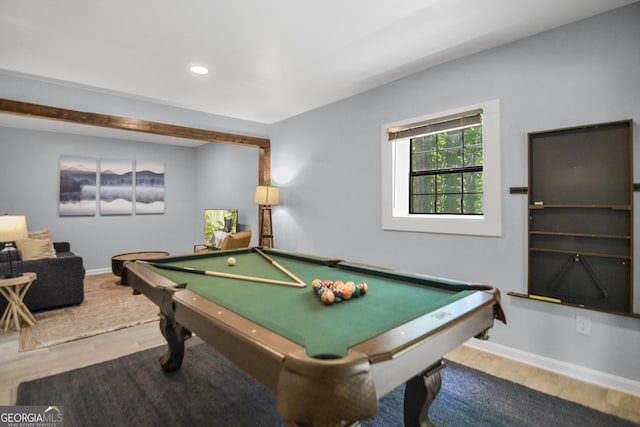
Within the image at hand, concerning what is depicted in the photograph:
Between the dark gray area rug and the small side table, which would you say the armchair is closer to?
the small side table

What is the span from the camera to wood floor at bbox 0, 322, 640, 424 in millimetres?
1984

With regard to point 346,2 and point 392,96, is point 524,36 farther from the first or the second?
point 346,2

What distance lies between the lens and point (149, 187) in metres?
6.51

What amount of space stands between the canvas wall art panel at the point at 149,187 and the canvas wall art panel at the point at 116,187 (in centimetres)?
14

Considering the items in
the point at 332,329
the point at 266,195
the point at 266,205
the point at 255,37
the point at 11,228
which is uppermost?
the point at 255,37

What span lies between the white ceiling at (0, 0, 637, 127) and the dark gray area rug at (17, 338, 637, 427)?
8.17 feet

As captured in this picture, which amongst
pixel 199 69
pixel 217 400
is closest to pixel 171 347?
pixel 217 400

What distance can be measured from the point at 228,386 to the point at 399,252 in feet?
6.48

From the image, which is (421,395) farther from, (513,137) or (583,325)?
(513,137)

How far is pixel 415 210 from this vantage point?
336 cm

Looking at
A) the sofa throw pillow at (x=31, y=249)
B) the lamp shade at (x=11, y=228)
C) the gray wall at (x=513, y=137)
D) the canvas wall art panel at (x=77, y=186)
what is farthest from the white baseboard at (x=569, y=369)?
the canvas wall art panel at (x=77, y=186)

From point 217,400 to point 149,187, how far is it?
5593mm

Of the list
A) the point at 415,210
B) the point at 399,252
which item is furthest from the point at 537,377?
the point at 415,210

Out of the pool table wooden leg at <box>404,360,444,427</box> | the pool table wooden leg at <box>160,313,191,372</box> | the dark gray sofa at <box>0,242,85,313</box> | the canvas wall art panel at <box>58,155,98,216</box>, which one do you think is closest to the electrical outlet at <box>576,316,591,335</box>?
the pool table wooden leg at <box>404,360,444,427</box>
